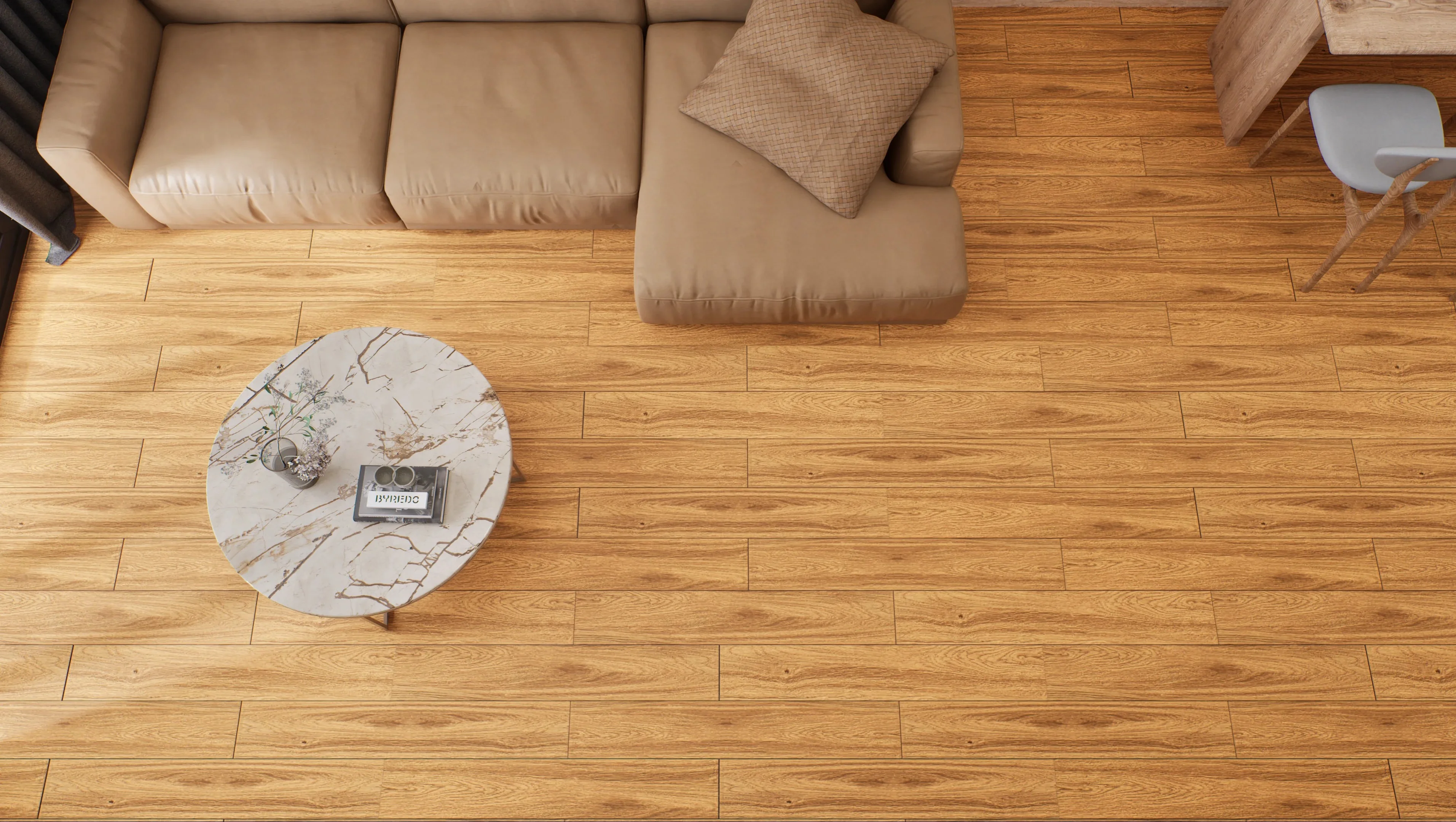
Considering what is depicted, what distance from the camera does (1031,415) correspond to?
2.49 meters

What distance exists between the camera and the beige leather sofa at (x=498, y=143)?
2252 mm

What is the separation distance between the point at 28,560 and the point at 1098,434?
10.2 ft

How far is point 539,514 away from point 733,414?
2.09 ft

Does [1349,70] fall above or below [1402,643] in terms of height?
above

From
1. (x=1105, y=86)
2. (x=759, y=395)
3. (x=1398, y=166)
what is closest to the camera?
(x=1398, y=166)

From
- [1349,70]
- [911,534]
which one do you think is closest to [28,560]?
[911,534]

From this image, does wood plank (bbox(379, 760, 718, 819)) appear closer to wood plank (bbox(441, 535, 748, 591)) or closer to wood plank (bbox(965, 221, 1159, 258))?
wood plank (bbox(441, 535, 748, 591))

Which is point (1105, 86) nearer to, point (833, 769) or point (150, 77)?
point (833, 769)

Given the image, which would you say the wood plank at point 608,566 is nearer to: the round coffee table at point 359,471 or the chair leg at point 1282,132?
the round coffee table at point 359,471

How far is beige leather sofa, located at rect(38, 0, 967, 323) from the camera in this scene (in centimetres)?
225

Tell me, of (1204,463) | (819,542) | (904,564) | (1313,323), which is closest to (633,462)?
(819,542)

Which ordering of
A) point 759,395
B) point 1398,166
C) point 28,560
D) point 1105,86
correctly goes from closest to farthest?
point 1398,166, point 28,560, point 759,395, point 1105,86

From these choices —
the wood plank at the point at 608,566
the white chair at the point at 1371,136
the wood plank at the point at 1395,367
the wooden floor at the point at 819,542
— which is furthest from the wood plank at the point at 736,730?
the white chair at the point at 1371,136

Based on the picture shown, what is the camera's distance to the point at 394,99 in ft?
7.93
